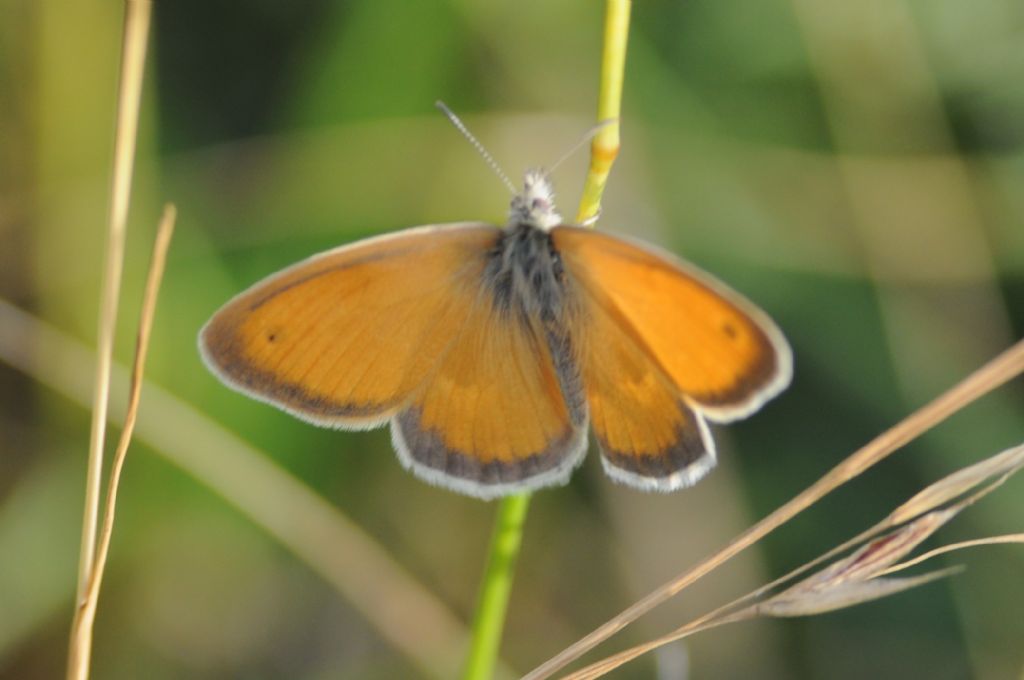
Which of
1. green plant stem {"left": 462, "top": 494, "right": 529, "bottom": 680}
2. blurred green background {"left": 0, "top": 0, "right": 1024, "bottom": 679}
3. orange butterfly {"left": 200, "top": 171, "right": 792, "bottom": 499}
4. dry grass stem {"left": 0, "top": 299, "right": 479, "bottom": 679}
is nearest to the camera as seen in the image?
green plant stem {"left": 462, "top": 494, "right": 529, "bottom": 680}

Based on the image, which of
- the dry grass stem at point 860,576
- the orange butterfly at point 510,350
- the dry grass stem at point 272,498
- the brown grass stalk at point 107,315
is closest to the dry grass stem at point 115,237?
the brown grass stalk at point 107,315

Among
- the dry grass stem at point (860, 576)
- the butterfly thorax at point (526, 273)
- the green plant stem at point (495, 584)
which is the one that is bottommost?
the dry grass stem at point (860, 576)

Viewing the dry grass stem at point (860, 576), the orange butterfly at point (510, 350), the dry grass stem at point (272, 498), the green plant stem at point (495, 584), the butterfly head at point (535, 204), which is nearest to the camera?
the dry grass stem at point (860, 576)

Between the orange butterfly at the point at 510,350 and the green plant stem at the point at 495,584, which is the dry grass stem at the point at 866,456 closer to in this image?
the green plant stem at the point at 495,584

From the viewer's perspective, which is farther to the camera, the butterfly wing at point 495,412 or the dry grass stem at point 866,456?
the butterfly wing at point 495,412

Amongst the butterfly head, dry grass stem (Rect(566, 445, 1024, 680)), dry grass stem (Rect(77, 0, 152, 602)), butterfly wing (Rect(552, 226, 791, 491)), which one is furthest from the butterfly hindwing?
dry grass stem (Rect(77, 0, 152, 602))

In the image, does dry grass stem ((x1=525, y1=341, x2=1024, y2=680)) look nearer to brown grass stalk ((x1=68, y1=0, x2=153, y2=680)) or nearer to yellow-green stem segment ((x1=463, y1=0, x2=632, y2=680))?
yellow-green stem segment ((x1=463, y1=0, x2=632, y2=680))

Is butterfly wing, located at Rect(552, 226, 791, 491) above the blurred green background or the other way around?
the other way around
